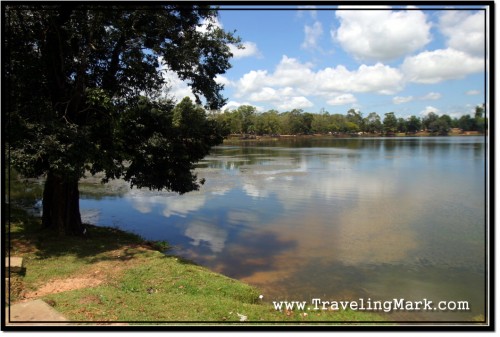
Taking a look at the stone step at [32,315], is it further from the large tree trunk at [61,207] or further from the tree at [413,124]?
the tree at [413,124]

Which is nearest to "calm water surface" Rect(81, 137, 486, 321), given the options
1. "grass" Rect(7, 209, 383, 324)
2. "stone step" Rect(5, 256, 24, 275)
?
"grass" Rect(7, 209, 383, 324)

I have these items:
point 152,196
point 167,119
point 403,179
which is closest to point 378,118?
point 403,179

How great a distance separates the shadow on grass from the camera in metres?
13.1

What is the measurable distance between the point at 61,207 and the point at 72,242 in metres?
1.54

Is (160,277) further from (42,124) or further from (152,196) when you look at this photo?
(152,196)

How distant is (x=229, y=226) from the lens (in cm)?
1970

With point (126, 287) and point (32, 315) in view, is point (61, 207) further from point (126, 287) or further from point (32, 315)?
point (32, 315)

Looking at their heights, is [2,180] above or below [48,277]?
above

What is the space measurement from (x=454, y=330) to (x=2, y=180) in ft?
30.3

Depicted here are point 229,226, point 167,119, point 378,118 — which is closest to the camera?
point 167,119

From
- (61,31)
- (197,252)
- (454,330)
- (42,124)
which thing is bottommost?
(197,252)

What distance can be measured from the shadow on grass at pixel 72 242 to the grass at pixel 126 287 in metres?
0.03

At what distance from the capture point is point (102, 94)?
13.2 meters

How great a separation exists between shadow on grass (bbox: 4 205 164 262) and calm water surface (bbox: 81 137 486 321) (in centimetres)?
228
